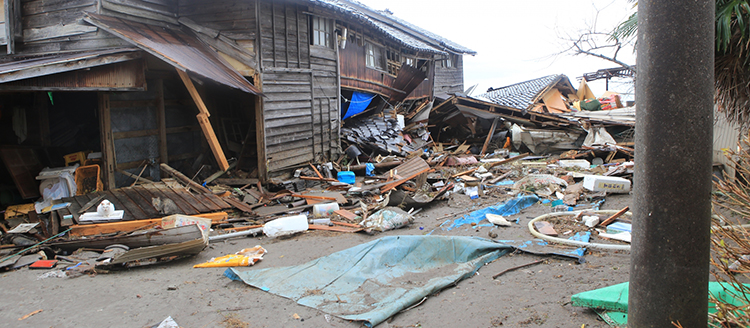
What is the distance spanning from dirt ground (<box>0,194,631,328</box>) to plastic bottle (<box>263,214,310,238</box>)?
158 centimetres

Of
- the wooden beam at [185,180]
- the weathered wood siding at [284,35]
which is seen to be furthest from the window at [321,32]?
the wooden beam at [185,180]

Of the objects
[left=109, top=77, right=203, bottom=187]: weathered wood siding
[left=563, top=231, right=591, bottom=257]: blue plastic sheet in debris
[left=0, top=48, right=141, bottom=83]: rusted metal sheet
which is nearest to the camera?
[left=563, top=231, right=591, bottom=257]: blue plastic sheet in debris

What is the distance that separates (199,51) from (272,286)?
267 inches

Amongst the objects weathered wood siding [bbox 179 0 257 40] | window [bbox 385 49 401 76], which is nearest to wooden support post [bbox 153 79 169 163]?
weathered wood siding [bbox 179 0 257 40]

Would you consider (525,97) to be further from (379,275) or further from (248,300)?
(248,300)

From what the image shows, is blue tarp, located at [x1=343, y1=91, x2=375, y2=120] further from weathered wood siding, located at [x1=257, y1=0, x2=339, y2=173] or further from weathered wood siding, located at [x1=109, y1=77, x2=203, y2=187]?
weathered wood siding, located at [x1=109, y1=77, x2=203, y2=187]

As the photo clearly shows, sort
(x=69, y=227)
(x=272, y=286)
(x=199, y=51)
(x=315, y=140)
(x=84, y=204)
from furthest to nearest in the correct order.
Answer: (x=315, y=140), (x=199, y=51), (x=84, y=204), (x=69, y=227), (x=272, y=286)

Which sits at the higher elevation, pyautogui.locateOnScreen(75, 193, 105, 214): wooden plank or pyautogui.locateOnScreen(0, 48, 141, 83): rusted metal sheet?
pyautogui.locateOnScreen(0, 48, 141, 83): rusted metal sheet

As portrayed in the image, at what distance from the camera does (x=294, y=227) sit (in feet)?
23.8

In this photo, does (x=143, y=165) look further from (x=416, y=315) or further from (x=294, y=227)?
(x=416, y=315)

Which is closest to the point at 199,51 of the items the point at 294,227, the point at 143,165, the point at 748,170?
the point at 143,165

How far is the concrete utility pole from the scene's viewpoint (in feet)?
6.26

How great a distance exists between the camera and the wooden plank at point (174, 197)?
7.88 metres

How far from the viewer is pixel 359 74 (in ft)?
52.6
